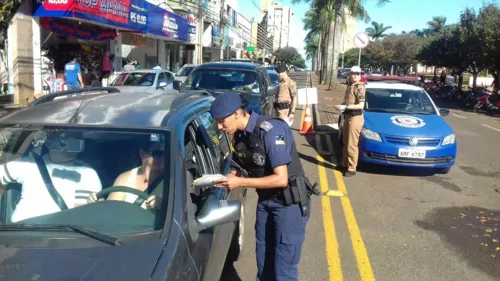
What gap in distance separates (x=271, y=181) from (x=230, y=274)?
1.53m

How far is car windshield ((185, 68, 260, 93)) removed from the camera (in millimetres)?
9219

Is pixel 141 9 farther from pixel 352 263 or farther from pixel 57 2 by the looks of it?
pixel 352 263

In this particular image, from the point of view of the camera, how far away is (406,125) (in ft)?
25.7

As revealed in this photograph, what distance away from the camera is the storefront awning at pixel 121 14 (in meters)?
13.9

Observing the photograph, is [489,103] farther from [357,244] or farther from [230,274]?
[230,274]

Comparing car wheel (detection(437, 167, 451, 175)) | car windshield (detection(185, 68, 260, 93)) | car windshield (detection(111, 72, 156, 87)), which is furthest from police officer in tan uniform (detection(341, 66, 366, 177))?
car windshield (detection(111, 72, 156, 87))

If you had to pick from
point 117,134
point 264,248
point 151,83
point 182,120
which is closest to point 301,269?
point 264,248

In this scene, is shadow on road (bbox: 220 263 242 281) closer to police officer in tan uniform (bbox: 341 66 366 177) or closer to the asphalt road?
the asphalt road

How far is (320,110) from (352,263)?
43.0 ft

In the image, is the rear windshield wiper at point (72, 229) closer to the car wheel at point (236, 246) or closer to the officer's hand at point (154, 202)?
the officer's hand at point (154, 202)

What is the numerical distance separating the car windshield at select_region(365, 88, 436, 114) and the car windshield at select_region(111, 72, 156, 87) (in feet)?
25.4

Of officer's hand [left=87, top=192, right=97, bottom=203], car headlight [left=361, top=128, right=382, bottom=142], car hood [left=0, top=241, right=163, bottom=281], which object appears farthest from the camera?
car headlight [left=361, top=128, right=382, bottom=142]

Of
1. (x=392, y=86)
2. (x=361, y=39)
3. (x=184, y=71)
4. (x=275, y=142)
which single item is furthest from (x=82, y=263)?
(x=184, y=71)

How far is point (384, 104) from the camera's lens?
8875 millimetres
